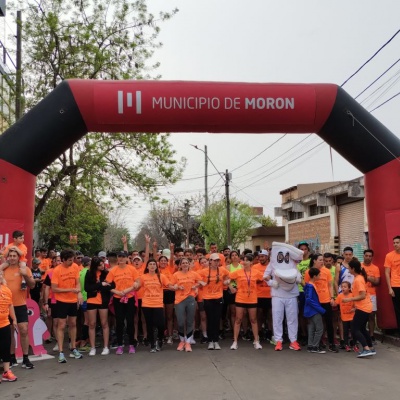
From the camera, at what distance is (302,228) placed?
26922mm

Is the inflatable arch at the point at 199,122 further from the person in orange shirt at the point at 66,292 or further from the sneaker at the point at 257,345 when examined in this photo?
the sneaker at the point at 257,345

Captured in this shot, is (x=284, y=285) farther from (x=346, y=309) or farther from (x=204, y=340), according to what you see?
(x=204, y=340)

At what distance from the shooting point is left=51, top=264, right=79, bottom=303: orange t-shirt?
8008 mm

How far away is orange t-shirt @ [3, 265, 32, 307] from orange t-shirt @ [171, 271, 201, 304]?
2.75 meters

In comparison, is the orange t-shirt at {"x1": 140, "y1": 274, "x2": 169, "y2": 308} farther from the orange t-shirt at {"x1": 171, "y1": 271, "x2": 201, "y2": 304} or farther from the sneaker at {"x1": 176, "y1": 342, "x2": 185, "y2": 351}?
the sneaker at {"x1": 176, "y1": 342, "x2": 185, "y2": 351}

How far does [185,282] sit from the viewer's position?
899 cm

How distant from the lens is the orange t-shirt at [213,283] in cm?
905

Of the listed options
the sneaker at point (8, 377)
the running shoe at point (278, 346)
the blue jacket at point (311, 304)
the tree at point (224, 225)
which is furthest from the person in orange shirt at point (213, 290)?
the tree at point (224, 225)

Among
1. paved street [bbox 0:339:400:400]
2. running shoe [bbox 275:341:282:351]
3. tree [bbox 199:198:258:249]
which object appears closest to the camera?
paved street [bbox 0:339:400:400]

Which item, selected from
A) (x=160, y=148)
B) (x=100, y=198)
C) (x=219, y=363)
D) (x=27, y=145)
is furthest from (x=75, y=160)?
(x=219, y=363)

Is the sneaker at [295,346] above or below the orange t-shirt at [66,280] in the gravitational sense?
below

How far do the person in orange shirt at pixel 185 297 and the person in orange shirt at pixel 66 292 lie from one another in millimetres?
1830

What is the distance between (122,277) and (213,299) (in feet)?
5.72

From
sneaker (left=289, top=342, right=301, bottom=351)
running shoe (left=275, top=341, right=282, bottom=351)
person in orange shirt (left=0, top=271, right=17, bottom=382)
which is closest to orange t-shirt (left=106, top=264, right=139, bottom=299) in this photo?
person in orange shirt (left=0, top=271, right=17, bottom=382)
